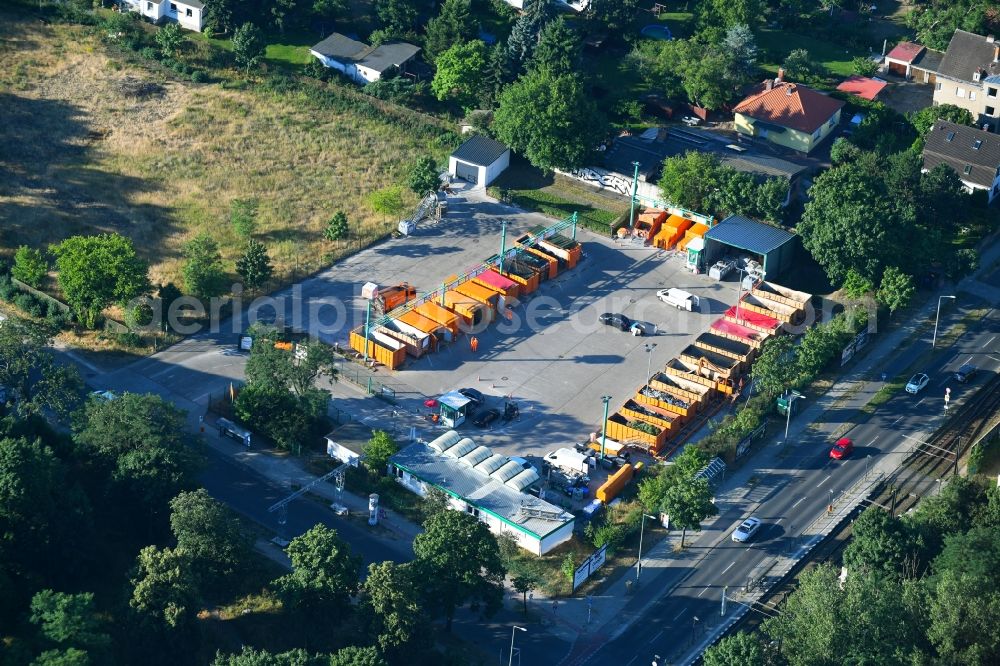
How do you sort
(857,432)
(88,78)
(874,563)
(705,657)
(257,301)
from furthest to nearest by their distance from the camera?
(88,78) → (257,301) → (857,432) → (874,563) → (705,657)

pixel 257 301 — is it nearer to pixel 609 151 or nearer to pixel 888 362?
pixel 609 151

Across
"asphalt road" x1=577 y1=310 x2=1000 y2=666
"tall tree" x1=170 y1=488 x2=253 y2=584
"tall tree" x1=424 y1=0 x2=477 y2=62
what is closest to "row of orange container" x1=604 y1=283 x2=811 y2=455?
"asphalt road" x1=577 y1=310 x2=1000 y2=666

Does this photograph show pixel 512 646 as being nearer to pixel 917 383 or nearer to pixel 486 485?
pixel 486 485

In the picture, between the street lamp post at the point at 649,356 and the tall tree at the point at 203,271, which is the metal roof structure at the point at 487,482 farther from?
the tall tree at the point at 203,271

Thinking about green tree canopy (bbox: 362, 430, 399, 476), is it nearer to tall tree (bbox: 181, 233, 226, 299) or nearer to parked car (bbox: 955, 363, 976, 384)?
tall tree (bbox: 181, 233, 226, 299)

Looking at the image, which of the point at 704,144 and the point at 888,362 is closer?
the point at 888,362

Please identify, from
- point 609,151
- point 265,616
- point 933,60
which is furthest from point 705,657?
point 933,60
